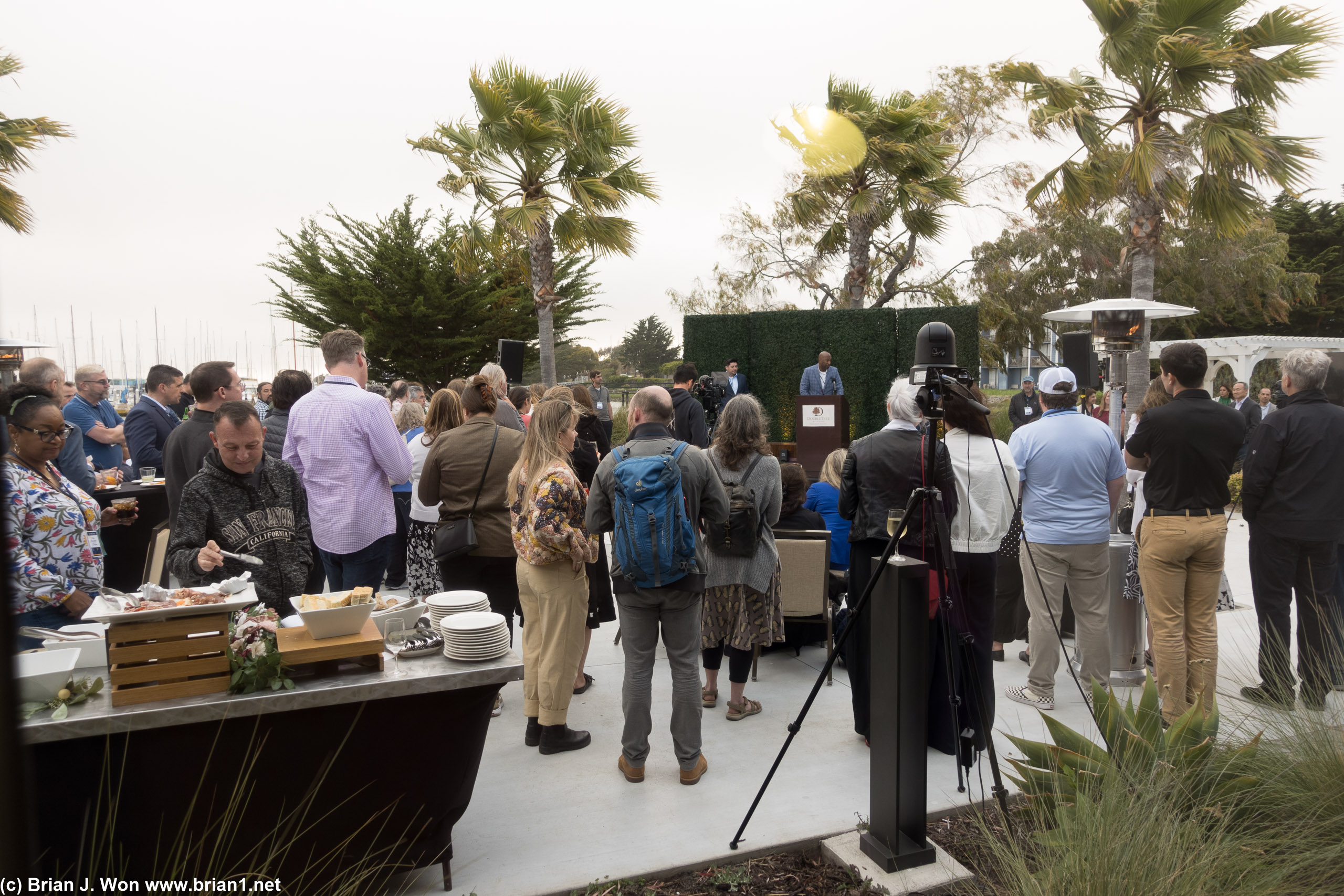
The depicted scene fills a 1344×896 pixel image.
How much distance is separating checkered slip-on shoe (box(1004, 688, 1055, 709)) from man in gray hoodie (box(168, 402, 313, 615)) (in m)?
3.71

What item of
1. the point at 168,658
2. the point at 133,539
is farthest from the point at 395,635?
the point at 133,539

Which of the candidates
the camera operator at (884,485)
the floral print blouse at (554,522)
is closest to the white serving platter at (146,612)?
the floral print blouse at (554,522)

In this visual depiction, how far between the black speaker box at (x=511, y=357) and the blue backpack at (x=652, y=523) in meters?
7.92

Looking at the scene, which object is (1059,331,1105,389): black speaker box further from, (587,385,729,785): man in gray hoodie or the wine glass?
the wine glass

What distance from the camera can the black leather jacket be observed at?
11.8 feet

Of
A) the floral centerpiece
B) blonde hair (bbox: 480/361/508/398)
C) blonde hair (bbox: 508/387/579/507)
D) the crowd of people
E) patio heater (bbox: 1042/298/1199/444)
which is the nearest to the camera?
A: the floral centerpiece

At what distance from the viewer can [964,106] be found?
27.1m

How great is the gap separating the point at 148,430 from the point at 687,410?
5.18m

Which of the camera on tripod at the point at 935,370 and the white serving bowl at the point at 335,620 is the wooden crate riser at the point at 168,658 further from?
the camera on tripod at the point at 935,370

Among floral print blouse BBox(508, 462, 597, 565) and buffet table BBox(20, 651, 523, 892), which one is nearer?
buffet table BBox(20, 651, 523, 892)

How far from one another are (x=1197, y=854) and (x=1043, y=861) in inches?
14.9

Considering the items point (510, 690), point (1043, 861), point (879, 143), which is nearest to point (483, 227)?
point (879, 143)

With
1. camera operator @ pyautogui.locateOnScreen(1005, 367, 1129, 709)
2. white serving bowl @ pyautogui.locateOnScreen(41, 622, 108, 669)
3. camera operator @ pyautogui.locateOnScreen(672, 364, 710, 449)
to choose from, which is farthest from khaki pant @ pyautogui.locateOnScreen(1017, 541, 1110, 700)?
camera operator @ pyautogui.locateOnScreen(672, 364, 710, 449)

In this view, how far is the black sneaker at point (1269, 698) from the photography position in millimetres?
2899
